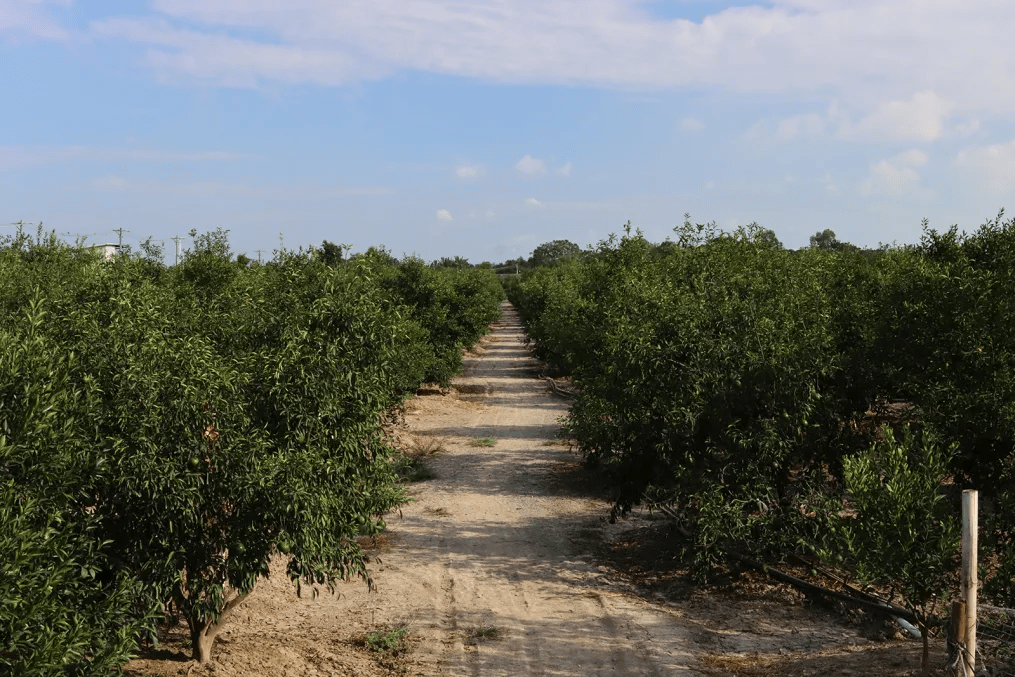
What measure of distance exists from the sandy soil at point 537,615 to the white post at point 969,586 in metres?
1.78

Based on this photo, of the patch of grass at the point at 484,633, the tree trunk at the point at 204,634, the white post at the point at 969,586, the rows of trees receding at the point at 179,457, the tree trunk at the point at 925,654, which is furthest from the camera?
the patch of grass at the point at 484,633

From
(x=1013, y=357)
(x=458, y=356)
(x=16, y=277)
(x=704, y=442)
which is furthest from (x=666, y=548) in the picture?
(x=458, y=356)

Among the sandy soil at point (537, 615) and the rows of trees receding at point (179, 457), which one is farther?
the sandy soil at point (537, 615)

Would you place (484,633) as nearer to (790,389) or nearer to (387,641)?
(387,641)

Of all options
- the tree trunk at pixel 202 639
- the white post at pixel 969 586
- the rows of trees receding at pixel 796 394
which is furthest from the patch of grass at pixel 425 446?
the white post at pixel 969 586

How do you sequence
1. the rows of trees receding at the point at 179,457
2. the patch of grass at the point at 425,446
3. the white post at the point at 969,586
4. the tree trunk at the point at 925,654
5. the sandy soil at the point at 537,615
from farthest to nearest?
the patch of grass at the point at 425,446 → the sandy soil at the point at 537,615 → the tree trunk at the point at 925,654 → the white post at the point at 969,586 → the rows of trees receding at the point at 179,457

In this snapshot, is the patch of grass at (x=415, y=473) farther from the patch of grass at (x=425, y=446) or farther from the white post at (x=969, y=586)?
the white post at (x=969, y=586)

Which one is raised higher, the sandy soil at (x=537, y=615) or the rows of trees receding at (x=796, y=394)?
the rows of trees receding at (x=796, y=394)

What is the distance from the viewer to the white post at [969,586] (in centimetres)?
742

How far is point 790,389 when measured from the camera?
38.4 ft

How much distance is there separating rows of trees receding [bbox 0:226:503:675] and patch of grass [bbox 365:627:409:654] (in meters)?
1.94

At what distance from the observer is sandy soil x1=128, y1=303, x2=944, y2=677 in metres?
9.92

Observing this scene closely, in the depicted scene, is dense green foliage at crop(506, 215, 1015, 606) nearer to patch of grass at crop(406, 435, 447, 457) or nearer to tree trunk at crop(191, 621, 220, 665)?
tree trunk at crop(191, 621, 220, 665)

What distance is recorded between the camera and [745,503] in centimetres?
1167
